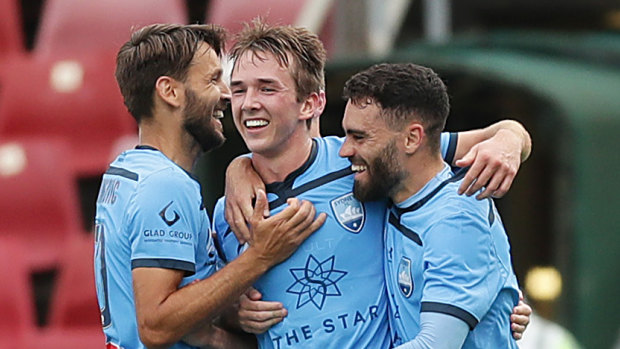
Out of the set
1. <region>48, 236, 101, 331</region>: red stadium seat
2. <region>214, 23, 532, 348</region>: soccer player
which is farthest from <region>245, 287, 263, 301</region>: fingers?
<region>48, 236, 101, 331</region>: red stadium seat

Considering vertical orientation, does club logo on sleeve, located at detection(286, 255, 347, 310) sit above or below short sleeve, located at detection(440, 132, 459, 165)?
below

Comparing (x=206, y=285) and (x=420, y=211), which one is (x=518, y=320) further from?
(x=206, y=285)

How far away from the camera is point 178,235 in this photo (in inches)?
123

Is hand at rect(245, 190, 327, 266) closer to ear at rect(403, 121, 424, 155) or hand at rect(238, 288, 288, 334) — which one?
hand at rect(238, 288, 288, 334)

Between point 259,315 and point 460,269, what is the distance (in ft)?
2.03

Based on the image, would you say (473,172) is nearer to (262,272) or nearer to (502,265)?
(502,265)

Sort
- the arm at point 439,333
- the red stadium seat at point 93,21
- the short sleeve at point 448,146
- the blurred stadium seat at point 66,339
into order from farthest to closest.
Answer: the red stadium seat at point 93,21, the blurred stadium seat at point 66,339, the short sleeve at point 448,146, the arm at point 439,333

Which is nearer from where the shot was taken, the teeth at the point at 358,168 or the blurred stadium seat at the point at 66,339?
the teeth at the point at 358,168

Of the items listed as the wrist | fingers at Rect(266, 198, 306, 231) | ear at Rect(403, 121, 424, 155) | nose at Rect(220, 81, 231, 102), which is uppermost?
nose at Rect(220, 81, 231, 102)

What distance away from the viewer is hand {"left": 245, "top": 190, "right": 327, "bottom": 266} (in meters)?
3.21

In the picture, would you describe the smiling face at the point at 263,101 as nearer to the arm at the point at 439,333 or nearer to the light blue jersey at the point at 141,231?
the light blue jersey at the point at 141,231

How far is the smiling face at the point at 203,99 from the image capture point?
3348 mm

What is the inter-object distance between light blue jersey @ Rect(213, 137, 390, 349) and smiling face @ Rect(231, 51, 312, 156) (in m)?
0.18

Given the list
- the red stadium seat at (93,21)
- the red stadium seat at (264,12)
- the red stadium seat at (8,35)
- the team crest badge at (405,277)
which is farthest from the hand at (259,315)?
the red stadium seat at (8,35)
